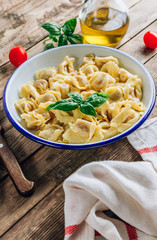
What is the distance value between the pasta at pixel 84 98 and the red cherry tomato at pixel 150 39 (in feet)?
1.23

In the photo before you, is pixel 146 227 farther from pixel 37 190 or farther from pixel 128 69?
pixel 128 69

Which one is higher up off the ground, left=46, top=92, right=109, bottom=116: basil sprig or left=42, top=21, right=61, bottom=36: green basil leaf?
left=42, top=21, right=61, bottom=36: green basil leaf

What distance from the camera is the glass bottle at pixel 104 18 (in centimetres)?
175

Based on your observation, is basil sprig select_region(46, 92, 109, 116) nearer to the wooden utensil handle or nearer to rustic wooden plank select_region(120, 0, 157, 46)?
the wooden utensil handle

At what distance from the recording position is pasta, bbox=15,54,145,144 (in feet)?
4.14

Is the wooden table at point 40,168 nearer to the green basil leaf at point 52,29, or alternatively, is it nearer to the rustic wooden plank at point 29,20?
the rustic wooden plank at point 29,20

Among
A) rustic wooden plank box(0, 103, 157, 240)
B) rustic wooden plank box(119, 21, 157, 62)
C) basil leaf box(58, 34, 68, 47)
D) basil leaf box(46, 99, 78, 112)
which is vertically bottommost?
rustic wooden plank box(119, 21, 157, 62)

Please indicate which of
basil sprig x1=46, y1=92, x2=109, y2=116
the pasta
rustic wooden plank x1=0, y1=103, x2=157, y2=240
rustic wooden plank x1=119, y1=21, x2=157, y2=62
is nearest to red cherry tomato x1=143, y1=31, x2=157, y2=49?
rustic wooden plank x1=119, y1=21, x2=157, y2=62

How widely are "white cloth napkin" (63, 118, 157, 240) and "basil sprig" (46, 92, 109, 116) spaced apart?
0.84 ft

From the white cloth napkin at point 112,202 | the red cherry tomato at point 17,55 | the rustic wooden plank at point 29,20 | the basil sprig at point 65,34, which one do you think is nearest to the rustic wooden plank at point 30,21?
the rustic wooden plank at point 29,20

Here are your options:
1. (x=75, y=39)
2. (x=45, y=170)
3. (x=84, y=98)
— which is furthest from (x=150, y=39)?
(x=45, y=170)

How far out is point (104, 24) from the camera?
1742 millimetres

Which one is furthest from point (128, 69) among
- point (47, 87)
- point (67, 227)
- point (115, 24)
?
point (67, 227)

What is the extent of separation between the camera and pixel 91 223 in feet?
3.31
